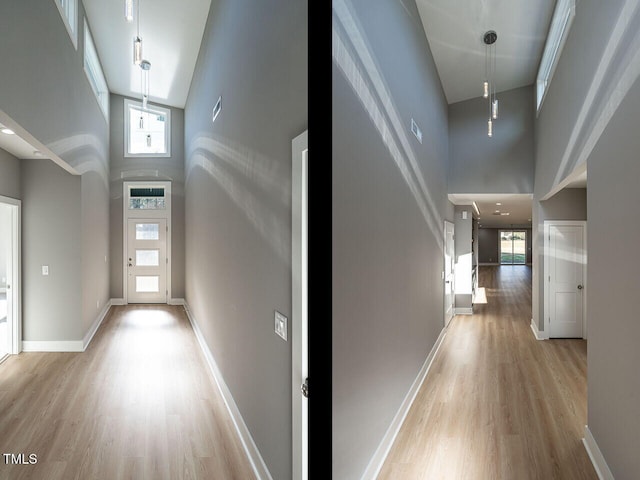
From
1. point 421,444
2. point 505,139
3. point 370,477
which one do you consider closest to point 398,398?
point 421,444

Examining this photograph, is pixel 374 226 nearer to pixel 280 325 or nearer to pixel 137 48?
pixel 280 325

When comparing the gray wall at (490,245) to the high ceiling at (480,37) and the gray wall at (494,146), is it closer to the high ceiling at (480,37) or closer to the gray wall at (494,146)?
the gray wall at (494,146)

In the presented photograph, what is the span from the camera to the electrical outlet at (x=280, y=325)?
145cm

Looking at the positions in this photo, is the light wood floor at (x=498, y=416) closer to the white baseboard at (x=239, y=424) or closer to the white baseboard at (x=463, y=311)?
the white baseboard at (x=239, y=424)

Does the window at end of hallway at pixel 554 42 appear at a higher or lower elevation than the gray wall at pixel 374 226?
higher

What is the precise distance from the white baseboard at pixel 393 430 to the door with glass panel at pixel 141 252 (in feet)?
7.98

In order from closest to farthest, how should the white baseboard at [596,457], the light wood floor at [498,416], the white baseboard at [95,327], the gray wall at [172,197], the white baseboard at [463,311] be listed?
1. the white baseboard at [596,457]
2. the light wood floor at [498,416]
3. the white baseboard at [95,327]
4. the gray wall at [172,197]
5. the white baseboard at [463,311]

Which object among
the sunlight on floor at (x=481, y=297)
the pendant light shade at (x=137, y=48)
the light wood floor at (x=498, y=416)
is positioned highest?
the pendant light shade at (x=137, y=48)

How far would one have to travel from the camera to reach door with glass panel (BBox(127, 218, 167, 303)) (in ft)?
13.4

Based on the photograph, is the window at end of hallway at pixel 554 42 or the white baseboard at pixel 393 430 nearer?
the white baseboard at pixel 393 430

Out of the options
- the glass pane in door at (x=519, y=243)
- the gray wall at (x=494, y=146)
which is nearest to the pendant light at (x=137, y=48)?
the gray wall at (x=494, y=146)

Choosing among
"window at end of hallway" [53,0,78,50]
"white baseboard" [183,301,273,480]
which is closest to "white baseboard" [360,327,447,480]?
"white baseboard" [183,301,273,480]

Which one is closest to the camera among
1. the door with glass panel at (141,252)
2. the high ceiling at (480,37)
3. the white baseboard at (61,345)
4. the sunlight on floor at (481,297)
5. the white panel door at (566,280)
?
the white baseboard at (61,345)

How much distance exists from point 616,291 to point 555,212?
3.20 metres
